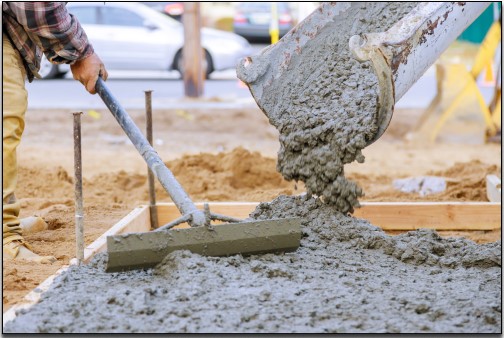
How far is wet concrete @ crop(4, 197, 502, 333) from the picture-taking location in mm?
2996

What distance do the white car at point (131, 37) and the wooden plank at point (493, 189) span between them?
9459 mm

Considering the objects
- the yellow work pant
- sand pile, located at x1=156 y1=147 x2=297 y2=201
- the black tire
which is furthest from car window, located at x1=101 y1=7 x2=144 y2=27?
the yellow work pant

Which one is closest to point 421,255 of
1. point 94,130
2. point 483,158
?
point 483,158

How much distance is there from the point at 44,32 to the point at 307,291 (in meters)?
2.04

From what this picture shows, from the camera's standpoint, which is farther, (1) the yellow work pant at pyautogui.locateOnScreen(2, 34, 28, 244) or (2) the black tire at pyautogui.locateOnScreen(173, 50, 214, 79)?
(2) the black tire at pyautogui.locateOnScreen(173, 50, 214, 79)

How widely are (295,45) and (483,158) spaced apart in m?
4.54

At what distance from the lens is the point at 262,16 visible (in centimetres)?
1980

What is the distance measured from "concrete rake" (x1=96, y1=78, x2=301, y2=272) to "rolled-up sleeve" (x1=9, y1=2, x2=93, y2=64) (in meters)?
1.02

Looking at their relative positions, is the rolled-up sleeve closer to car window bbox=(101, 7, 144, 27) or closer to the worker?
the worker

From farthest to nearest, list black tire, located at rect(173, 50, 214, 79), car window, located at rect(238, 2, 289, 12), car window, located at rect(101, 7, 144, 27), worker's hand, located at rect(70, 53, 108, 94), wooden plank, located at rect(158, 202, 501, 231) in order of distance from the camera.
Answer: car window, located at rect(238, 2, 289, 12)
black tire, located at rect(173, 50, 214, 79)
car window, located at rect(101, 7, 144, 27)
wooden plank, located at rect(158, 202, 501, 231)
worker's hand, located at rect(70, 53, 108, 94)

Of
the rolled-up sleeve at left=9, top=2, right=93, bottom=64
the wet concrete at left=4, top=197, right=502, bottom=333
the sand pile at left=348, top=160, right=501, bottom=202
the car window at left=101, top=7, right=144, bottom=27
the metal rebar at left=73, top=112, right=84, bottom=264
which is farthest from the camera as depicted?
the car window at left=101, top=7, right=144, bottom=27

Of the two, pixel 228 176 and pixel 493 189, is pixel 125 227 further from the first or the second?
pixel 493 189

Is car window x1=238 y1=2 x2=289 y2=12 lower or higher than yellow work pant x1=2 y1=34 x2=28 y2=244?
higher

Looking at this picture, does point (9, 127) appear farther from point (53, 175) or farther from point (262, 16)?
point (262, 16)
